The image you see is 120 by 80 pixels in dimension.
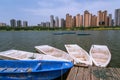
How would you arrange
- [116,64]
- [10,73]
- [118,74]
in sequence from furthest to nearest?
[116,64] → [118,74] → [10,73]

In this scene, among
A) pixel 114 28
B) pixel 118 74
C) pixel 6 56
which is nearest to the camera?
pixel 118 74

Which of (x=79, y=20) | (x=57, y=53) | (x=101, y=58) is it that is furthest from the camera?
(x=79, y=20)

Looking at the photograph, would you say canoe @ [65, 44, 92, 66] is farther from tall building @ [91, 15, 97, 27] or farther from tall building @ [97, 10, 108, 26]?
tall building @ [91, 15, 97, 27]

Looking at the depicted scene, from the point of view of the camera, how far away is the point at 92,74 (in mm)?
9156

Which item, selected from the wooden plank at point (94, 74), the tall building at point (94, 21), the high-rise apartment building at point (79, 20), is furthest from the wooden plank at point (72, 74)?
the tall building at point (94, 21)

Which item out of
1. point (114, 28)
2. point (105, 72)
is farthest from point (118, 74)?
point (114, 28)

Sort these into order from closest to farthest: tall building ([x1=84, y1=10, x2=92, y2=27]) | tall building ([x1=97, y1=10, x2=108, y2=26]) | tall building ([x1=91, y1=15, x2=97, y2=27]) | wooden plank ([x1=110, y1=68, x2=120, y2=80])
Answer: wooden plank ([x1=110, y1=68, x2=120, y2=80]) → tall building ([x1=97, y1=10, x2=108, y2=26]) → tall building ([x1=84, y1=10, x2=92, y2=27]) → tall building ([x1=91, y1=15, x2=97, y2=27])

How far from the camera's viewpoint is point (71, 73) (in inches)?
368

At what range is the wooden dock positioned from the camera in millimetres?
8648

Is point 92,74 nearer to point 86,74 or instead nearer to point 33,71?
point 86,74

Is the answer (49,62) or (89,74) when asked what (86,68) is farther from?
A: (49,62)

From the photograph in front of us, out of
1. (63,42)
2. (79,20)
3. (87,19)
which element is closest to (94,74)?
(63,42)

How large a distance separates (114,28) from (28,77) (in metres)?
160

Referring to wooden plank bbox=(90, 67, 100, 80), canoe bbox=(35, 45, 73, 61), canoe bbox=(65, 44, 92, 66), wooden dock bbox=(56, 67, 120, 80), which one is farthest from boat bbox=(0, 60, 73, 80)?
canoe bbox=(35, 45, 73, 61)
